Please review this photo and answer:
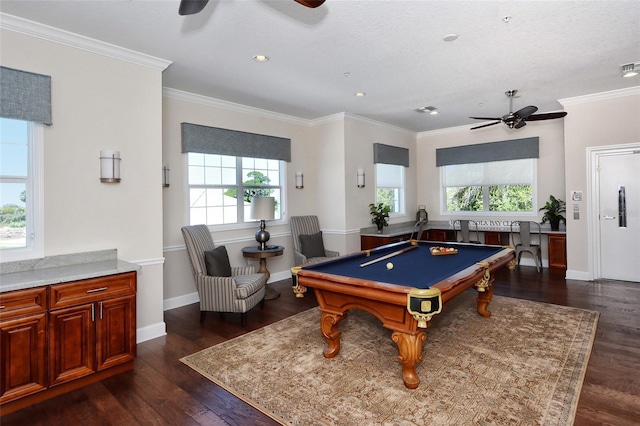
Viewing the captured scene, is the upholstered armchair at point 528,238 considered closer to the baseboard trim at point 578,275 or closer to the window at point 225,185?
the baseboard trim at point 578,275

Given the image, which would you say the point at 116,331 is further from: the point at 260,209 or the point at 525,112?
the point at 525,112

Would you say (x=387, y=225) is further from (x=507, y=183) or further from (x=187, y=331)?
(x=187, y=331)

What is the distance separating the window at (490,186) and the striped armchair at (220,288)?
16.7ft

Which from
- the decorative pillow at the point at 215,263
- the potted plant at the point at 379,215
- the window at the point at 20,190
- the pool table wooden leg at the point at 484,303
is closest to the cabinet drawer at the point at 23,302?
the window at the point at 20,190

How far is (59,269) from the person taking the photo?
2.85 meters

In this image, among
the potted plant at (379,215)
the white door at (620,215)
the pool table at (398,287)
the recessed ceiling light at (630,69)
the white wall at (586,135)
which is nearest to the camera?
the pool table at (398,287)

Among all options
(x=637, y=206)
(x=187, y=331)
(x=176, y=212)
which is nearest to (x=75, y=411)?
Answer: (x=187, y=331)

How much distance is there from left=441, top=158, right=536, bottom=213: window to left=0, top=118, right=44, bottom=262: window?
697 cm

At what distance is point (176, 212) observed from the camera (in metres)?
4.62

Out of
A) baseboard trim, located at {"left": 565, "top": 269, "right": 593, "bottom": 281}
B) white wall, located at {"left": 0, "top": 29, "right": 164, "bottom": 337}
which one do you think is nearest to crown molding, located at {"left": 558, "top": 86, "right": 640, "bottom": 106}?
baseboard trim, located at {"left": 565, "top": 269, "right": 593, "bottom": 281}

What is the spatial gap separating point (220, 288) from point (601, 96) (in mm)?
5914

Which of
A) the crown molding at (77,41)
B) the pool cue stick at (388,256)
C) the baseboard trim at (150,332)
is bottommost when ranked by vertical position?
the baseboard trim at (150,332)

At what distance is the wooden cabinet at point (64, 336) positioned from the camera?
2.33 metres

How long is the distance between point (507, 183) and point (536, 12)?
465 cm
